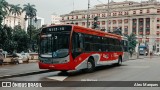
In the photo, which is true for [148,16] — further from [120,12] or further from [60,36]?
[60,36]

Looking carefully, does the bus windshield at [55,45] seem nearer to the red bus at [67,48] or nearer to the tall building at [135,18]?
the red bus at [67,48]

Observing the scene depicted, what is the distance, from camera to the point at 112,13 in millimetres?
141625

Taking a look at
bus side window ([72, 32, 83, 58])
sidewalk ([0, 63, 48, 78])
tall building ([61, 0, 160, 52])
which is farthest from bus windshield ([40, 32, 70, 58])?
tall building ([61, 0, 160, 52])

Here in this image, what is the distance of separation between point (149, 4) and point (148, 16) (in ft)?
18.1

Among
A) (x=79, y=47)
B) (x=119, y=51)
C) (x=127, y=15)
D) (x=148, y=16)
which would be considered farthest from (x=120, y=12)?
(x=79, y=47)

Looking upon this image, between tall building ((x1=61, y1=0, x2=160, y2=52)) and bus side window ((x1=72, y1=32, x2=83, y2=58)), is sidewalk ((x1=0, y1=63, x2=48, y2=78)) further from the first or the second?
Answer: tall building ((x1=61, y1=0, x2=160, y2=52))

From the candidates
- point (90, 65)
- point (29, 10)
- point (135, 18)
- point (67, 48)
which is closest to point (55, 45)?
point (67, 48)

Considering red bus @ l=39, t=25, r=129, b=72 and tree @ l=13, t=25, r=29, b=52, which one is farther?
tree @ l=13, t=25, r=29, b=52

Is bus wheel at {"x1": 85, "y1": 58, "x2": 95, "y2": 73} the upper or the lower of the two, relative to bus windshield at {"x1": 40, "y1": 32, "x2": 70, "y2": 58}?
lower

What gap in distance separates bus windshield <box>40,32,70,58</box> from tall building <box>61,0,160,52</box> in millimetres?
111723

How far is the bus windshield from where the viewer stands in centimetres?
1817

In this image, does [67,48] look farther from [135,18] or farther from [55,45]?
[135,18]

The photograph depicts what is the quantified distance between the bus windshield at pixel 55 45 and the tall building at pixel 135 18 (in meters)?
112

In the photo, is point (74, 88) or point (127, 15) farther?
point (127, 15)
